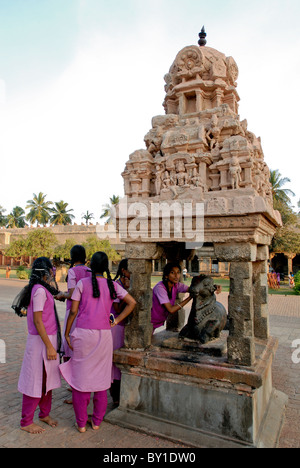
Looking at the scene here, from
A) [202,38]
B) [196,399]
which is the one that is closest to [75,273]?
[196,399]

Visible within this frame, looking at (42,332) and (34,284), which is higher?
(34,284)

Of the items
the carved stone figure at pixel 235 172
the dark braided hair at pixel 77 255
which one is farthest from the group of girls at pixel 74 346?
the carved stone figure at pixel 235 172

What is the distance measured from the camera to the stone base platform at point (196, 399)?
2.80 m

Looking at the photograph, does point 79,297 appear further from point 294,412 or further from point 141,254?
point 294,412

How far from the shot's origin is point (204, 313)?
143 inches

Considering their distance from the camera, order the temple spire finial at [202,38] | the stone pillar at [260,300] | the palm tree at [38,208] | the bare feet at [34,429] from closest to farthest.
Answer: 1. the bare feet at [34,429]
2. the stone pillar at [260,300]
3. the temple spire finial at [202,38]
4. the palm tree at [38,208]

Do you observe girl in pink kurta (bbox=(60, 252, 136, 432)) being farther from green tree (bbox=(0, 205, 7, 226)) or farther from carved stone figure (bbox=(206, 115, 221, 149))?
green tree (bbox=(0, 205, 7, 226))

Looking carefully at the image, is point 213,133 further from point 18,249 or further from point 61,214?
point 61,214

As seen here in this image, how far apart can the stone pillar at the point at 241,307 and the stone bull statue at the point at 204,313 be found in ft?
1.74

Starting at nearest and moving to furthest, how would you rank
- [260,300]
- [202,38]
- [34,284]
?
1. [34,284]
2. [260,300]
3. [202,38]

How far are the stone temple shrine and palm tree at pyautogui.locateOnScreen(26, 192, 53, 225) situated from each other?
4419 cm

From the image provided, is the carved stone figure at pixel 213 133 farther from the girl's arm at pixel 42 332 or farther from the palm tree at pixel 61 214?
the palm tree at pixel 61 214

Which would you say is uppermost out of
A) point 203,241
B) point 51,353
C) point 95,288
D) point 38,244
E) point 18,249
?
point 38,244

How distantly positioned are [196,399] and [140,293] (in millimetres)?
1223
